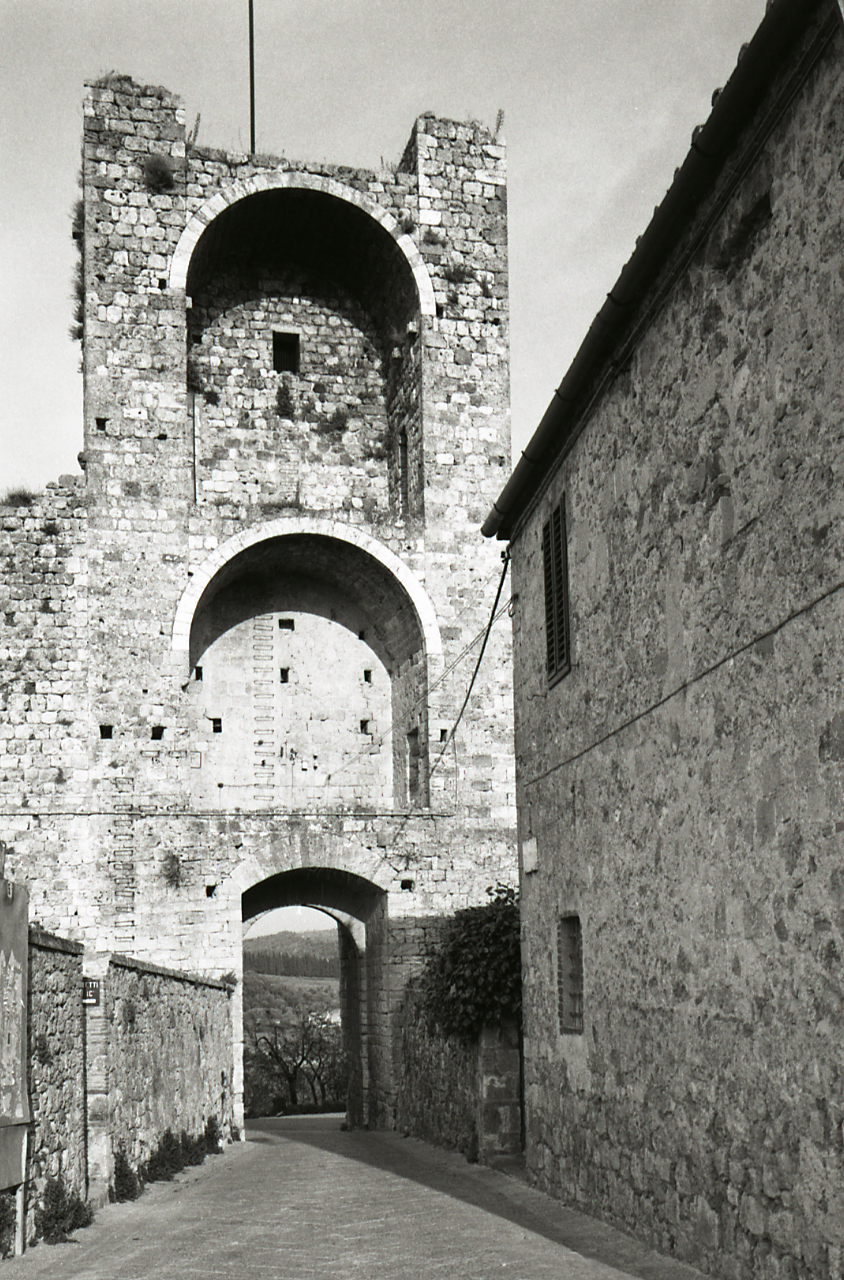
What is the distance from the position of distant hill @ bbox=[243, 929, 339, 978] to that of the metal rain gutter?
4055 centimetres

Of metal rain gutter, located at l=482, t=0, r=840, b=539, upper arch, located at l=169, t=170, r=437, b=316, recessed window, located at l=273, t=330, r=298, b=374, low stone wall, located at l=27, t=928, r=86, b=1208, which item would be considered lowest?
low stone wall, located at l=27, t=928, r=86, b=1208

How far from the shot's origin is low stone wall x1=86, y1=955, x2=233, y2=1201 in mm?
9977

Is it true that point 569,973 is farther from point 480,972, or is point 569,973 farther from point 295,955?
point 295,955

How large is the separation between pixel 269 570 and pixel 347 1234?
15260 mm

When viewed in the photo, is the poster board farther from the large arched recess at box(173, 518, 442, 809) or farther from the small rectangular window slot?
the small rectangular window slot

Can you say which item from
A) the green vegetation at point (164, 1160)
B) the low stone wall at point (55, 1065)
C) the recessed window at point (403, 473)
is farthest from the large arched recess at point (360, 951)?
the low stone wall at point (55, 1065)

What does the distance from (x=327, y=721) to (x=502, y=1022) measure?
10433 millimetres

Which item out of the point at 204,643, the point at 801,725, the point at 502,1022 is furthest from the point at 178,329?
the point at 801,725

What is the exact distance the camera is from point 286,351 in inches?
955

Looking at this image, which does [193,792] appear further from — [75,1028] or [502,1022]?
[75,1028]

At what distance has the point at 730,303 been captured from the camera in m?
6.75

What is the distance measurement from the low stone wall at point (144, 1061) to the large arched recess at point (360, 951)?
3234 millimetres

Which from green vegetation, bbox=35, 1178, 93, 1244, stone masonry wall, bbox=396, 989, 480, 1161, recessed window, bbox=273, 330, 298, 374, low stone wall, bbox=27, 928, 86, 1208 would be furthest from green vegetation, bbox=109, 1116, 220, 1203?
recessed window, bbox=273, 330, 298, 374

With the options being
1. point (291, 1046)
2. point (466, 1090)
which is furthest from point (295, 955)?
point (466, 1090)
